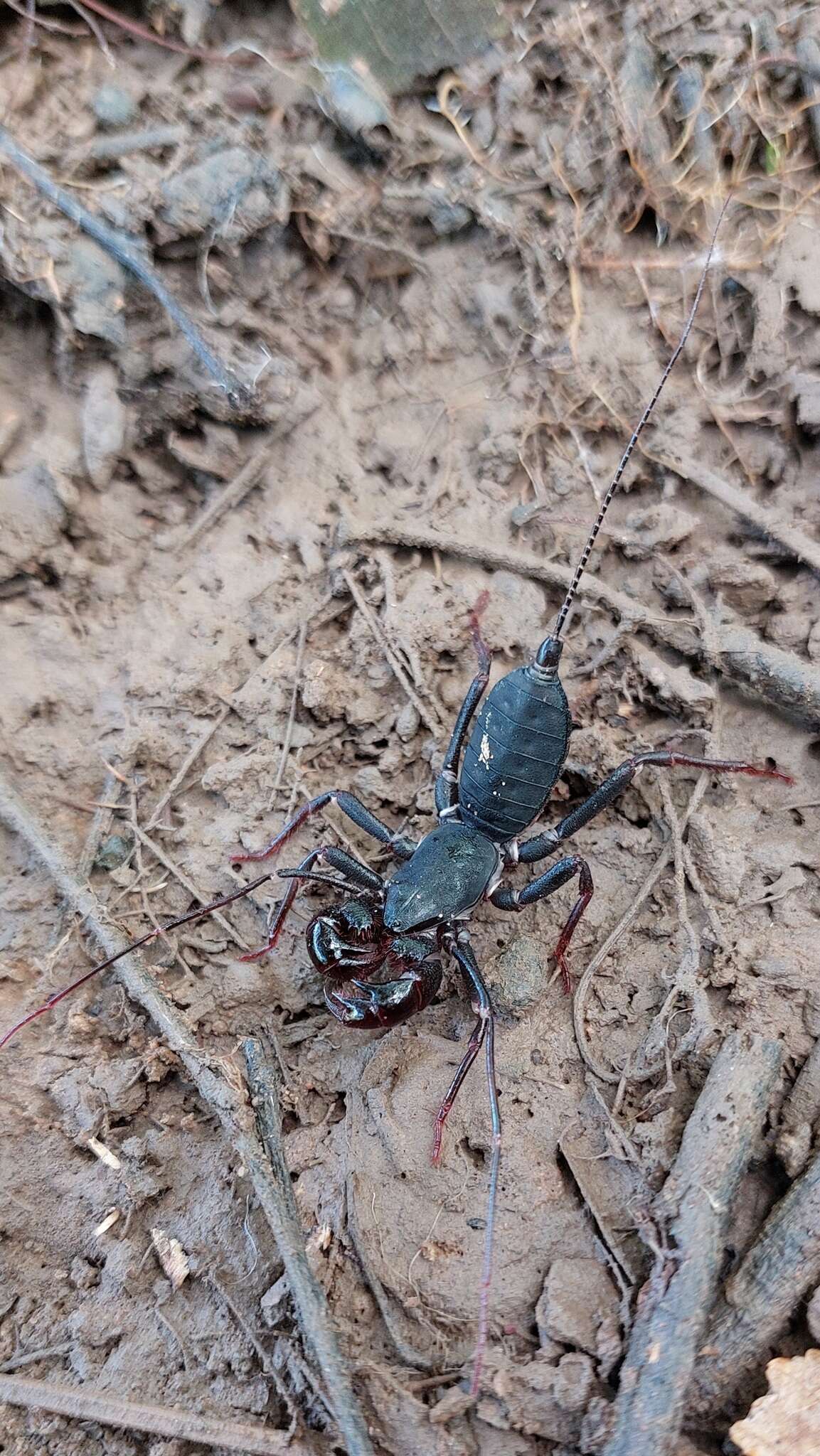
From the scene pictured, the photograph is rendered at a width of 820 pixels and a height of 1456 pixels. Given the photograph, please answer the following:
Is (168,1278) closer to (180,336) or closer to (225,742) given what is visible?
(225,742)

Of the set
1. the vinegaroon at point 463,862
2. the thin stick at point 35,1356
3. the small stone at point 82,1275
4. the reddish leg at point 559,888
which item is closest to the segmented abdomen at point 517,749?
the vinegaroon at point 463,862

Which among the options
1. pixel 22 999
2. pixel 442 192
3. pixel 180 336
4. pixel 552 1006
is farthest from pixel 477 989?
pixel 442 192

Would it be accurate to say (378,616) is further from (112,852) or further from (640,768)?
(112,852)

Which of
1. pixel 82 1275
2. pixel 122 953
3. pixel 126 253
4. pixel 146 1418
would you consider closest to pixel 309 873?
pixel 122 953

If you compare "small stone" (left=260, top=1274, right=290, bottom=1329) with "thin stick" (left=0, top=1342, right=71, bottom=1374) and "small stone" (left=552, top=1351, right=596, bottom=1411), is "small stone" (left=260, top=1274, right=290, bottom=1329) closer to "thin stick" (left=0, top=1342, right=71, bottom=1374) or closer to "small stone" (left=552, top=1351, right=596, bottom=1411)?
"thin stick" (left=0, top=1342, right=71, bottom=1374)

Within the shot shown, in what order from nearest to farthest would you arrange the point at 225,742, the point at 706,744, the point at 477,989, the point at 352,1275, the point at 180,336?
the point at 352,1275 < the point at 477,989 < the point at 706,744 < the point at 225,742 < the point at 180,336

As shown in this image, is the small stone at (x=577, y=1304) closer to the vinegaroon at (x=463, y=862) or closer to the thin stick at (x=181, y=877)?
the vinegaroon at (x=463, y=862)
